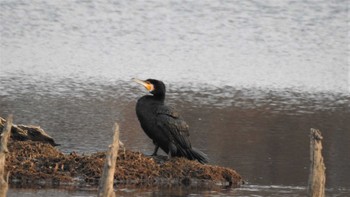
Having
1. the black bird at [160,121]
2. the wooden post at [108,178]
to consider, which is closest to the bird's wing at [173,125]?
the black bird at [160,121]

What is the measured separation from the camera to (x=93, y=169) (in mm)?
21000

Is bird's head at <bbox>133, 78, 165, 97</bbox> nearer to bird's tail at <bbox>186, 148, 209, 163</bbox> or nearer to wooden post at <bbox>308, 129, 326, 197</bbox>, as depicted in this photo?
bird's tail at <bbox>186, 148, 209, 163</bbox>

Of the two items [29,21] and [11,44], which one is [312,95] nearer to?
[11,44]

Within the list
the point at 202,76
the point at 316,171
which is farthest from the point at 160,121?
the point at 202,76

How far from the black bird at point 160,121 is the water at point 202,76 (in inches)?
47.7

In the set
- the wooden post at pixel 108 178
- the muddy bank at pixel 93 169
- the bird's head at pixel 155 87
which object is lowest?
the wooden post at pixel 108 178

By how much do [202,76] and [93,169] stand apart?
2164 cm

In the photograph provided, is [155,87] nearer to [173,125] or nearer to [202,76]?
[173,125]

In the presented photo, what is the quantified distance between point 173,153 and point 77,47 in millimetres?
26527

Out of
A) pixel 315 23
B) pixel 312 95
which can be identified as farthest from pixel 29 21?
pixel 312 95

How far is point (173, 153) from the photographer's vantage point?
72.3ft

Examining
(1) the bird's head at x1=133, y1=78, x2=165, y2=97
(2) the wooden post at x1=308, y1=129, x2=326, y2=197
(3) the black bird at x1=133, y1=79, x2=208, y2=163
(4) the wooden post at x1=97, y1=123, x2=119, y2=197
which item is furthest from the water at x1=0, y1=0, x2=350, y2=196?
(4) the wooden post at x1=97, y1=123, x2=119, y2=197

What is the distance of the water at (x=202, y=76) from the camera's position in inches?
1054

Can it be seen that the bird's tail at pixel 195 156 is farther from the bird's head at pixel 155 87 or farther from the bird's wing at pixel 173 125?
the bird's head at pixel 155 87
